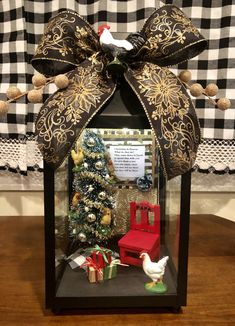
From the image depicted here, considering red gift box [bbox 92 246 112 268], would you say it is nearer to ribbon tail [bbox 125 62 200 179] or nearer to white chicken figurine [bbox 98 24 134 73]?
ribbon tail [bbox 125 62 200 179]

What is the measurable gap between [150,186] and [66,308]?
315 mm

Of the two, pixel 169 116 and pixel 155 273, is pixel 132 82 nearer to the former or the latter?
pixel 169 116

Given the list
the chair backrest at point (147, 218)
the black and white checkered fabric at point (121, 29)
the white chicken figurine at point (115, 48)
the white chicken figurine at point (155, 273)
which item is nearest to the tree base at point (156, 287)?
the white chicken figurine at point (155, 273)

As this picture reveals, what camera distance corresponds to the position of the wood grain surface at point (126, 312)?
0.64 m

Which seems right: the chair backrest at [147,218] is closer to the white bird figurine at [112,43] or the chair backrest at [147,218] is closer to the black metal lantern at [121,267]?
the black metal lantern at [121,267]

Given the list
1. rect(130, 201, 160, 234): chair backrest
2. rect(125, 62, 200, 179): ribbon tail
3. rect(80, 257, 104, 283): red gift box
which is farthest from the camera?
rect(130, 201, 160, 234): chair backrest

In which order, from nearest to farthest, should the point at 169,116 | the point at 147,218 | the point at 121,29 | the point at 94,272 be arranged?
the point at 169,116 < the point at 94,272 < the point at 147,218 < the point at 121,29

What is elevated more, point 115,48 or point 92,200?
point 115,48

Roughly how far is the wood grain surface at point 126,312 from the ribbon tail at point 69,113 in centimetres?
29

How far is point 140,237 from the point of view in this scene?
0.78 m

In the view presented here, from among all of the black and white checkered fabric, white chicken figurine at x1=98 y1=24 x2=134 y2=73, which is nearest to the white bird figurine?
white chicken figurine at x1=98 y1=24 x2=134 y2=73

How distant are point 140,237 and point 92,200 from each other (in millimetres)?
144

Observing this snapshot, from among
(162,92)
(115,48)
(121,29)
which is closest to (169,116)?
(162,92)

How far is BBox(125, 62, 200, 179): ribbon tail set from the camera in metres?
0.57
